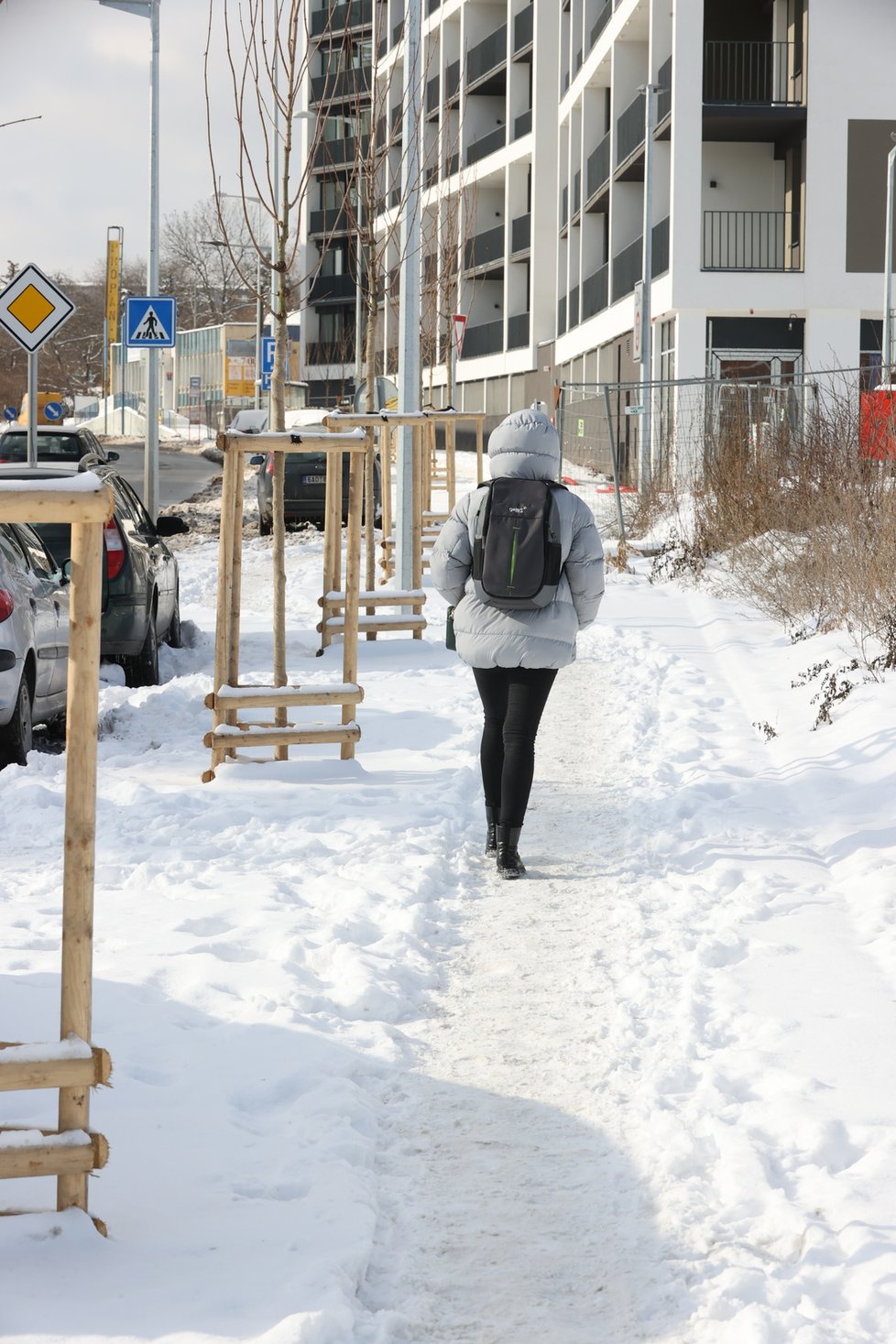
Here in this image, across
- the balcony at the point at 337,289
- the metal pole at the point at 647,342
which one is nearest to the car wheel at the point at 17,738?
the metal pole at the point at 647,342

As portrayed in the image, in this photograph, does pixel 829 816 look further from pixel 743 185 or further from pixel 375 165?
pixel 743 185

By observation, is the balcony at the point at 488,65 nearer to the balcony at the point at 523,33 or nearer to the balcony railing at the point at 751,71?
the balcony at the point at 523,33

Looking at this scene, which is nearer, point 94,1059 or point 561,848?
point 94,1059

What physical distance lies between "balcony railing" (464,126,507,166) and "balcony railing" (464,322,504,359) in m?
5.38

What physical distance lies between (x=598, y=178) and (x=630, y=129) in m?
4.96

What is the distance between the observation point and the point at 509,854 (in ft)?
21.9

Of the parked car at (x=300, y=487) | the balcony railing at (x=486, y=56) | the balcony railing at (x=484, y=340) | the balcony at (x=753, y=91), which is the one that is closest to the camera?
the parked car at (x=300, y=487)

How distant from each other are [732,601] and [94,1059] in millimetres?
12875

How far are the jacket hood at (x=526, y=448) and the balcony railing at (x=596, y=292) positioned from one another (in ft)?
112

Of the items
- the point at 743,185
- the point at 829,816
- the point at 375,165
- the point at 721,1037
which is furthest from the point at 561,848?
the point at 743,185

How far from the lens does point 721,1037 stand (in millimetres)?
4754

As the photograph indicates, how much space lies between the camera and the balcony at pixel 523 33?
2014 inches

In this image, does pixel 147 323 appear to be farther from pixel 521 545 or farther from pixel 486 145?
pixel 486 145

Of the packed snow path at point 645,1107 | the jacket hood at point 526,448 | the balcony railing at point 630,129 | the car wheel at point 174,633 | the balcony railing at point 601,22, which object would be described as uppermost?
the balcony railing at point 601,22
